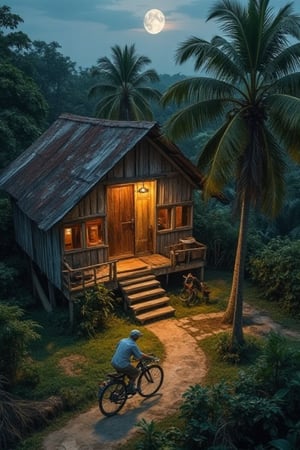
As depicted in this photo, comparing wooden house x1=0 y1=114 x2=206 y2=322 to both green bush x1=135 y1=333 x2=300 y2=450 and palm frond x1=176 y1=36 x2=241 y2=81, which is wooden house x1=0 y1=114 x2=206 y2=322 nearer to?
palm frond x1=176 y1=36 x2=241 y2=81

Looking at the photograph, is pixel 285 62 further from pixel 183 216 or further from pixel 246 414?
pixel 246 414

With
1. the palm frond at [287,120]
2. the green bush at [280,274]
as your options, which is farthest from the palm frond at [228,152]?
the green bush at [280,274]

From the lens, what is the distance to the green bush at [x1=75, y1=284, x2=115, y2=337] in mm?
14461

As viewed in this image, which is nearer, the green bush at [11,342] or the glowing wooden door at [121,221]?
the green bush at [11,342]

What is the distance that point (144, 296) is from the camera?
15797mm

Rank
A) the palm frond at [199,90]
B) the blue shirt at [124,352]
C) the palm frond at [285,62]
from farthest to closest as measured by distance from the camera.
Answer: the palm frond at [199,90]
the palm frond at [285,62]
the blue shirt at [124,352]

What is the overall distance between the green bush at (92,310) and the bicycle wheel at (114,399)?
12.3 ft

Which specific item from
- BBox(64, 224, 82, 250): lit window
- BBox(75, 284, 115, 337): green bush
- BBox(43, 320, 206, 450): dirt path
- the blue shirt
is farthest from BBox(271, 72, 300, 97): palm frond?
BBox(75, 284, 115, 337): green bush

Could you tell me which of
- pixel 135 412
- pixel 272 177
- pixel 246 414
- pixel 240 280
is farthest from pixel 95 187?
pixel 246 414

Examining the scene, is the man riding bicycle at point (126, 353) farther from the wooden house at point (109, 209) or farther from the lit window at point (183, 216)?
the lit window at point (183, 216)

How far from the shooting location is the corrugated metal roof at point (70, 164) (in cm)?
1506

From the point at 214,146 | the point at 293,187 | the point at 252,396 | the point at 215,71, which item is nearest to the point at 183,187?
the point at 214,146

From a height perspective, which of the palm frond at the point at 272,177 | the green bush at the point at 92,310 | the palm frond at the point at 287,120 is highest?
the palm frond at the point at 287,120

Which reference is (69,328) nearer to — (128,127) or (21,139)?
(128,127)
